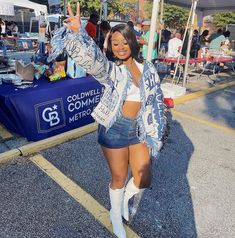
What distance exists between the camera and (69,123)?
4.59 meters

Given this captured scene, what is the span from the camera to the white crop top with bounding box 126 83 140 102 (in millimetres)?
2049

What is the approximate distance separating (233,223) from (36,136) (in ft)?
9.71

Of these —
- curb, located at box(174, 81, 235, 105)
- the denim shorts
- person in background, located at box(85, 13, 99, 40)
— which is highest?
person in background, located at box(85, 13, 99, 40)

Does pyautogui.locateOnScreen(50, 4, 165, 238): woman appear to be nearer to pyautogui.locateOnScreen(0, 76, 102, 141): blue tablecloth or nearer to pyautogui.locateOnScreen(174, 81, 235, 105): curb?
pyautogui.locateOnScreen(0, 76, 102, 141): blue tablecloth

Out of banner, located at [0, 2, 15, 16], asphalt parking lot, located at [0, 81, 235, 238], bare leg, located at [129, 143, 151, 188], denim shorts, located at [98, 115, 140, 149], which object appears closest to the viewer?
denim shorts, located at [98, 115, 140, 149]

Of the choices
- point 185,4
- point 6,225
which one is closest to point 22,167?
point 6,225

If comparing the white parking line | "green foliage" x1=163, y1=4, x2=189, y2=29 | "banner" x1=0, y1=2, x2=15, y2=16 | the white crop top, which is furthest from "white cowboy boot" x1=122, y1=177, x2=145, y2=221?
"green foliage" x1=163, y1=4, x2=189, y2=29

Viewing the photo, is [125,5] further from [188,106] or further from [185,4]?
[188,106]

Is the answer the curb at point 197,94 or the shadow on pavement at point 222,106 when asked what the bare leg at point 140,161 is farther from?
the curb at point 197,94

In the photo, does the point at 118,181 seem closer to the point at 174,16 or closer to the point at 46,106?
the point at 46,106

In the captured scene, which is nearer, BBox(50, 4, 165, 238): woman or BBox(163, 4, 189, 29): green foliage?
BBox(50, 4, 165, 238): woman

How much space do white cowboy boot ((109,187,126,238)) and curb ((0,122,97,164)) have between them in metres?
1.91

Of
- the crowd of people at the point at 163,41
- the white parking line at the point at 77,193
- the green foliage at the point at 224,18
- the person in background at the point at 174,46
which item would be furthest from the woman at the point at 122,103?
the green foliage at the point at 224,18

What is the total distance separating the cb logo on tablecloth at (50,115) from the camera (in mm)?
4074
